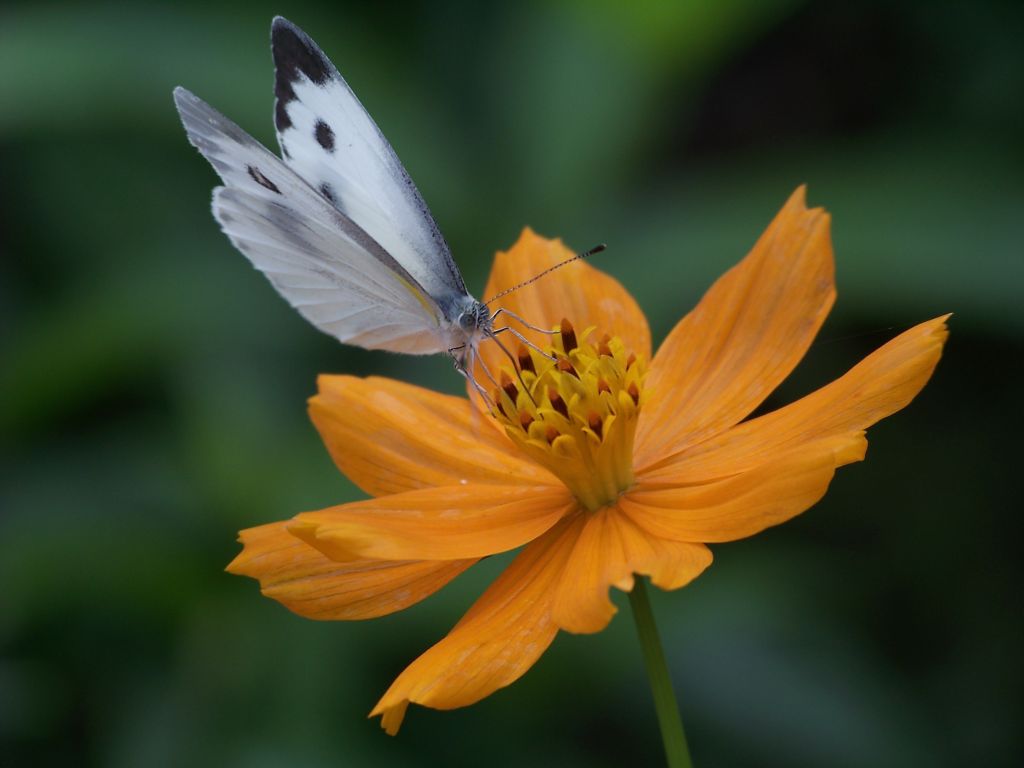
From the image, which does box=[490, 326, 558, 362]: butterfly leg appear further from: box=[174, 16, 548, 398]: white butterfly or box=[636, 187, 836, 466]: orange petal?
box=[636, 187, 836, 466]: orange petal

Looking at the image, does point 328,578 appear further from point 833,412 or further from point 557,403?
point 833,412

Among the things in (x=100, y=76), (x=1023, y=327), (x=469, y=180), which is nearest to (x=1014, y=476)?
(x=1023, y=327)

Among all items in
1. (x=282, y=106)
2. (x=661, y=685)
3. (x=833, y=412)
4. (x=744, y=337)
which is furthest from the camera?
(x=282, y=106)

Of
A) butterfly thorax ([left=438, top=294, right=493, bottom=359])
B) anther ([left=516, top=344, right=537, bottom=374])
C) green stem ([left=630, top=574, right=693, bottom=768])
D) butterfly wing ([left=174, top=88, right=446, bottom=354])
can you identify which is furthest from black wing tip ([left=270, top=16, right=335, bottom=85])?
green stem ([left=630, top=574, right=693, bottom=768])

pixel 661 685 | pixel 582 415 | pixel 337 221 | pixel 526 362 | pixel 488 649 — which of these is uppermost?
pixel 337 221

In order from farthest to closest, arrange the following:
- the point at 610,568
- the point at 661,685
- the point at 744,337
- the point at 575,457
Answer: the point at 744,337
the point at 575,457
the point at 610,568
the point at 661,685

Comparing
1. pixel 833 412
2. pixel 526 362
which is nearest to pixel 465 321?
pixel 526 362

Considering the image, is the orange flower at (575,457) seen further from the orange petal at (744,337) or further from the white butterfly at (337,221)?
the white butterfly at (337,221)
